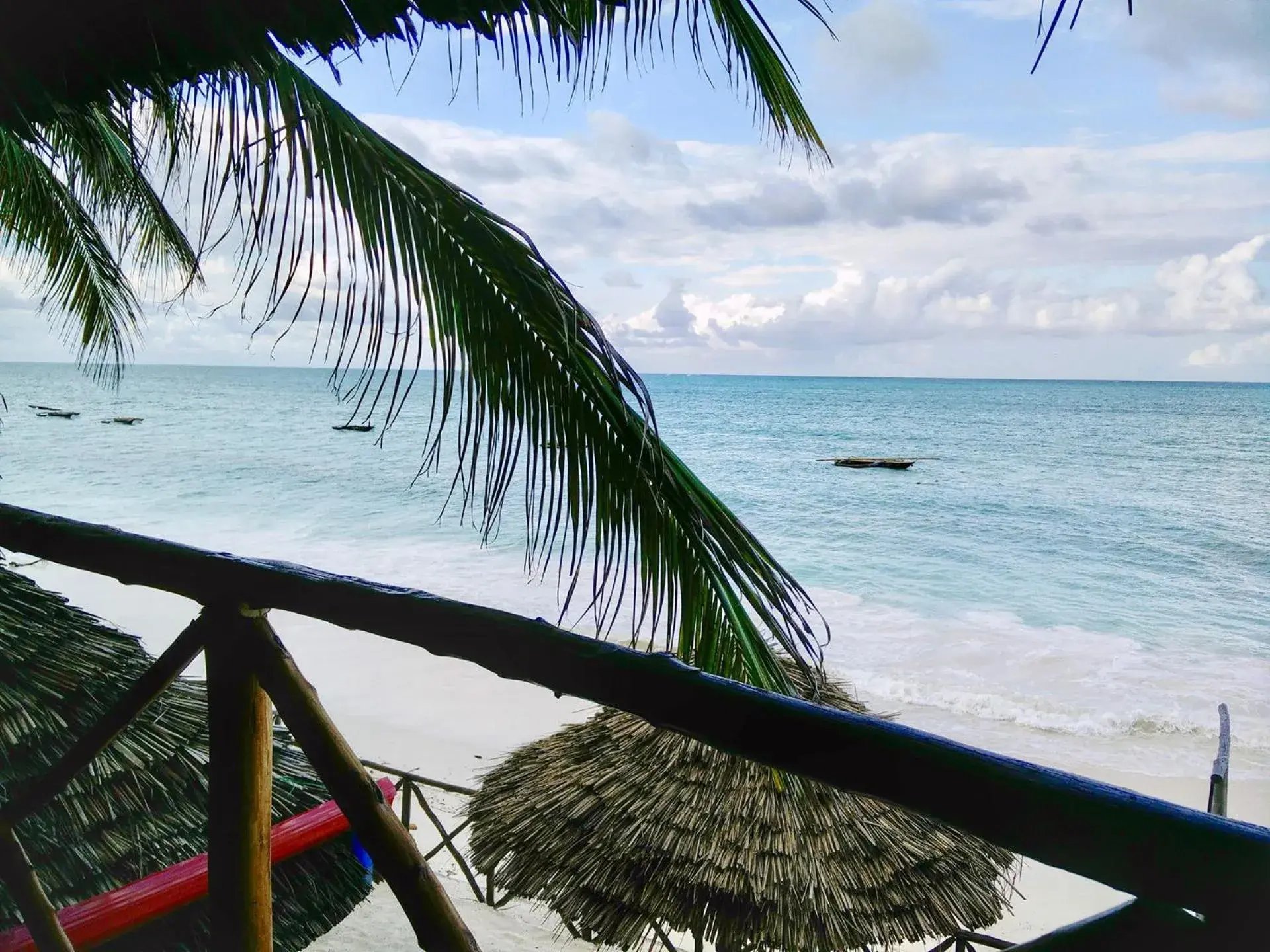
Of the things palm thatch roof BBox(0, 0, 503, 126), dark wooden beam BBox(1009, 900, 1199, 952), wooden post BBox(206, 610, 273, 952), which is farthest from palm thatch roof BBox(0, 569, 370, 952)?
dark wooden beam BBox(1009, 900, 1199, 952)

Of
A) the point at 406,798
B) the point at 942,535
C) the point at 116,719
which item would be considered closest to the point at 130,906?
the point at 116,719

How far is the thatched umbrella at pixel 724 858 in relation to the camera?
148 inches

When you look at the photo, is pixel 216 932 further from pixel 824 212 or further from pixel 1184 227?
pixel 1184 227

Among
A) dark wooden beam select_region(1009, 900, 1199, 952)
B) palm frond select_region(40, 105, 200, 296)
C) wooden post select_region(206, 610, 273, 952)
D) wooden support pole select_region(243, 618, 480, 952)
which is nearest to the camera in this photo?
dark wooden beam select_region(1009, 900, 1199, 952)

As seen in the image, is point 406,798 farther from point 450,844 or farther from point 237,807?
point 237,807

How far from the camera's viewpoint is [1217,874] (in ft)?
1.69

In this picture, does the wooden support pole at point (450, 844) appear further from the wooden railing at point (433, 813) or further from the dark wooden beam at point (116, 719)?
the dark wooden beam at point (116, 719)

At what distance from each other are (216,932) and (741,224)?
75.6 m

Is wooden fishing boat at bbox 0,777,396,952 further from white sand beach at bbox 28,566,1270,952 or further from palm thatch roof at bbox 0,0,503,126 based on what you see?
white sand beach at bbox 28,566,1270,952

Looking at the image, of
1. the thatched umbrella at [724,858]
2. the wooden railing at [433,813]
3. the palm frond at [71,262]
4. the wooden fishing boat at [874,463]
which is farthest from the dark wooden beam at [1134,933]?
the wooden fishing boat at [874,463]

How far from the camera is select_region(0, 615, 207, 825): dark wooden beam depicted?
45.8 inches

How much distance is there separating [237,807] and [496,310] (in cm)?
92

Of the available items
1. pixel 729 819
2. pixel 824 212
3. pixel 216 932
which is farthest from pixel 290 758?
pixel 824 212

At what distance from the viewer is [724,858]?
3.76 metres
